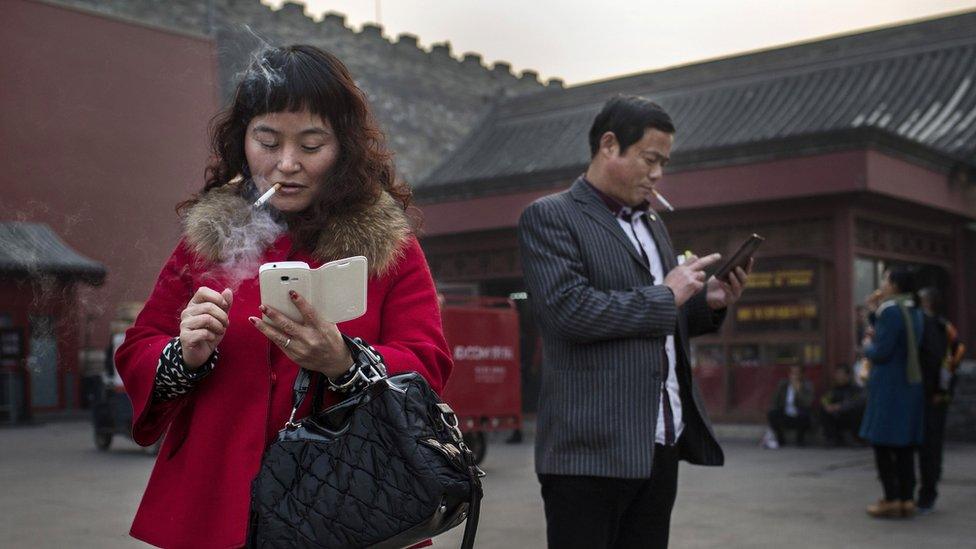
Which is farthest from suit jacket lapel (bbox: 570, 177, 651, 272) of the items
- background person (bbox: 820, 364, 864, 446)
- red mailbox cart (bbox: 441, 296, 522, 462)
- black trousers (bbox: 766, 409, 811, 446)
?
black trousers (bbox: 766, 409, 811, 446)

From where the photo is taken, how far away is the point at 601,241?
3.04m

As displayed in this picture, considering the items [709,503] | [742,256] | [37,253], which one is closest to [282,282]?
[37,253]

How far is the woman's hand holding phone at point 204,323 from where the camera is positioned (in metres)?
1.77

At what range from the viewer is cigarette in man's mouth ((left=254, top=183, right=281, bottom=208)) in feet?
6.28

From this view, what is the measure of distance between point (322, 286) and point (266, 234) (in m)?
0.31

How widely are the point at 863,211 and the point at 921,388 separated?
6746 mm

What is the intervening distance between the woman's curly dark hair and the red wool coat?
0.28 feet

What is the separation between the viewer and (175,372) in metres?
1.85

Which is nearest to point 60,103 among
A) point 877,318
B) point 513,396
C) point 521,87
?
point 877,318

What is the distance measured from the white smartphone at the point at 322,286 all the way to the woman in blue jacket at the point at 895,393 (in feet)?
19.7

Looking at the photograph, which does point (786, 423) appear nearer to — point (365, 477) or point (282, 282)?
point (365, 477)

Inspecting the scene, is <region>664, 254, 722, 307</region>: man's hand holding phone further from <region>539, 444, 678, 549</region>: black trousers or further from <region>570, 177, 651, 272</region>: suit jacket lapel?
<region>539, 444, 678, 549</region>: black trousers

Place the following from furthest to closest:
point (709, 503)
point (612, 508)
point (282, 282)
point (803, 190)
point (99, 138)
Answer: point (803, 190)
point (709, 503)
point (612, 508)
point (99, 138)
point (282, 282)

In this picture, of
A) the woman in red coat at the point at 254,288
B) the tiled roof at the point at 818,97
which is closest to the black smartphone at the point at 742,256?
the woman in red coat at the point at 254,288
